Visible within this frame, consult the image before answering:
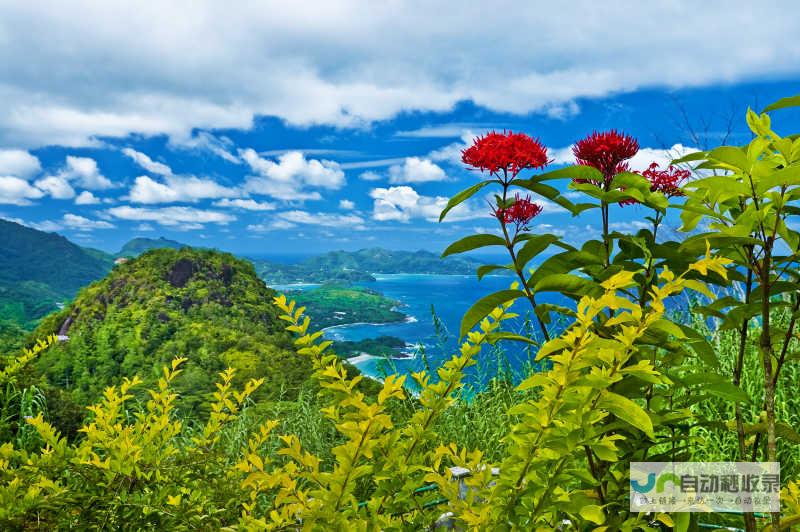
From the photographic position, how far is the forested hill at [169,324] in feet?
66.5

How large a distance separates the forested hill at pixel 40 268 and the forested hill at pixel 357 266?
26.1 metres

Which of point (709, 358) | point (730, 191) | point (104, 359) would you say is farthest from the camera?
point (104, 359)

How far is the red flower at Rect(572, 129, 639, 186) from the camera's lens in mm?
1525

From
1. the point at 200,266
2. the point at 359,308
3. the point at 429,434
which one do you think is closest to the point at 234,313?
the point at 200,266

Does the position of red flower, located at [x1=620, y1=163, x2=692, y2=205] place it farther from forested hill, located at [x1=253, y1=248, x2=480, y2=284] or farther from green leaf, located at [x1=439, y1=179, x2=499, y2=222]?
forested hill, located at [x1=253, y1=248, x2=480, y2=284]

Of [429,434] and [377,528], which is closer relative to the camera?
[377,528]

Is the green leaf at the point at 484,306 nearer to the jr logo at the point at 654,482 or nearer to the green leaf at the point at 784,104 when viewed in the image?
the jr logo at the point at 654,482

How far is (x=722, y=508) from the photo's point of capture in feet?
4.50

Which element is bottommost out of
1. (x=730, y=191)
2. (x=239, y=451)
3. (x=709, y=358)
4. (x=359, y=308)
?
(x=359, y=308)

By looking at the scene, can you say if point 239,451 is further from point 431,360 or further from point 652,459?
point 652,459

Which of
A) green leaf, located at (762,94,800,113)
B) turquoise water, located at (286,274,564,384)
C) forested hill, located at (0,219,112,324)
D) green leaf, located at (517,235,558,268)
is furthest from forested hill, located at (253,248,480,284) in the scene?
green leaf, located at (762,94,800,113)

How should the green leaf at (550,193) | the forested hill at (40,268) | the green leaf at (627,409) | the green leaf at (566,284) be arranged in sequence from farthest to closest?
the forested hill at (40,268)
the green leaf at (550,193)
the green leaf at (566,284)
the green leaf at (627,409)

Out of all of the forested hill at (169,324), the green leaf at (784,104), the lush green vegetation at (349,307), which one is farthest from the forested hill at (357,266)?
the green leaf at (784,104)

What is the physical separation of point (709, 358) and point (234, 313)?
1096 inches
